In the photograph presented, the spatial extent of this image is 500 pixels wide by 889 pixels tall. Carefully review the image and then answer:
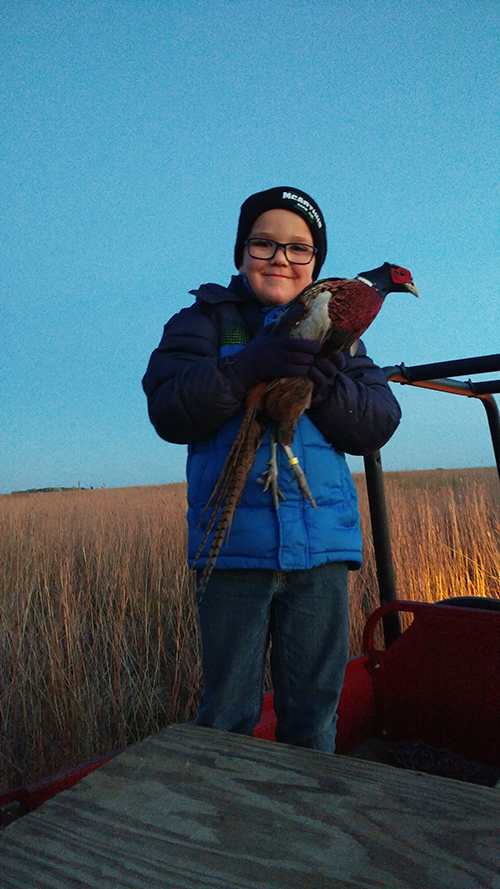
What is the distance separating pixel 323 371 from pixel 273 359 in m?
0.17

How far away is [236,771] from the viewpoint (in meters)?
0.93

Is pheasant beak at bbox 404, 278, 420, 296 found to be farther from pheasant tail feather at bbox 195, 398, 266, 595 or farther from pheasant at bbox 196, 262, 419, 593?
pheasant tail feather at bbox 195, 398, 266, 595

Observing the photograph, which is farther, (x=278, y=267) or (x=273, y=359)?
(x=278, y=267)

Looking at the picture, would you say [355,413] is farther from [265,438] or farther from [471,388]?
[471,388]

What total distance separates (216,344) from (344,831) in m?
1.23

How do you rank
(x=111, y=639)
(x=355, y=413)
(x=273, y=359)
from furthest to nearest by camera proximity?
(x=111, y=639)
(x=355, y=413)
(x=273, y=359)

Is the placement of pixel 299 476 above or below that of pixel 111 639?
above

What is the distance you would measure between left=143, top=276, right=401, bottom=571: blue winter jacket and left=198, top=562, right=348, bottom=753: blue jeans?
3.1 inches

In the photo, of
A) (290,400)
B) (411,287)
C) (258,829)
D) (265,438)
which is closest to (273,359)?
(290,400)

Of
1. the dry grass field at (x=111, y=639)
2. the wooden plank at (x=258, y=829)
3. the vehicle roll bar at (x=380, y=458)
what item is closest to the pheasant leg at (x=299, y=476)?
the wooden plank at (x=258, y=829)

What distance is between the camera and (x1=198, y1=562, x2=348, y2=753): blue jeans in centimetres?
150

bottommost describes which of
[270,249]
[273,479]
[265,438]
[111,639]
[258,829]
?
[111,639]

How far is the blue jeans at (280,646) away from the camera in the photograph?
4.91 ft

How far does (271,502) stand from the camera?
60.2 inches
